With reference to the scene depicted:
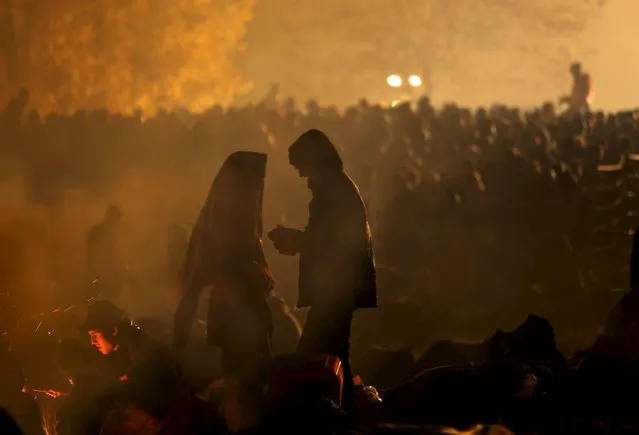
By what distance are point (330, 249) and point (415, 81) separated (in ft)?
9.05

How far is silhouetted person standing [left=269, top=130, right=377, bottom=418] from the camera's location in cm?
383

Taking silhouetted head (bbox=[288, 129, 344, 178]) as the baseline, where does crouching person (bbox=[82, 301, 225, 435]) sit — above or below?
below

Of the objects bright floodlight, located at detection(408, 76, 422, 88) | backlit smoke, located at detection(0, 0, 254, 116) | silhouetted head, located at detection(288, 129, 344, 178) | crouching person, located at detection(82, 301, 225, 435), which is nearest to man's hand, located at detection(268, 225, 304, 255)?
silhouetted head, located at detection(288, 129, 344, 178)

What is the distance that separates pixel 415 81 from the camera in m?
6.13

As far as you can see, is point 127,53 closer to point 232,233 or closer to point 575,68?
point 232,233

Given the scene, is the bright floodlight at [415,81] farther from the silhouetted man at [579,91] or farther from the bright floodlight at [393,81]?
the silhouetted man at [579,91]

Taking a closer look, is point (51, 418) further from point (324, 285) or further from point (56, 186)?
point (324, 285)

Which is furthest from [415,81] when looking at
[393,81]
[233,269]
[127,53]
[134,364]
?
[134,364]

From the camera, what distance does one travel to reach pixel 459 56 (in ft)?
20.0

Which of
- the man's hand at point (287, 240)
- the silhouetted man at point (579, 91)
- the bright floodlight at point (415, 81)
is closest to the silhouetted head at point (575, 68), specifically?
the silhouetted man at point (579, 91)

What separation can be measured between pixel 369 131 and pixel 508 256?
1.54 metres

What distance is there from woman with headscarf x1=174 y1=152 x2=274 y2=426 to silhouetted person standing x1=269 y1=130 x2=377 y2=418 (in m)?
0.40

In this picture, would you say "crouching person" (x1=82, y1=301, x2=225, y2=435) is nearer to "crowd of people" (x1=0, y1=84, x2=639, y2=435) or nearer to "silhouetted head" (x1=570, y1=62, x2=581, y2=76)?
"crowd of people" (x1=0, y1=84, x2=639, y2=435)

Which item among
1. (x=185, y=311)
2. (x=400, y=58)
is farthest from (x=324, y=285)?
(x=400, y=58)
